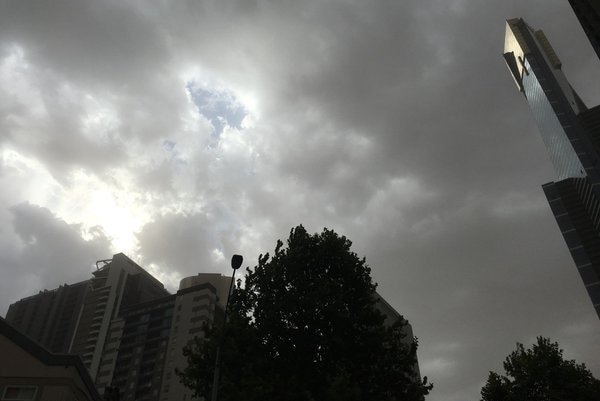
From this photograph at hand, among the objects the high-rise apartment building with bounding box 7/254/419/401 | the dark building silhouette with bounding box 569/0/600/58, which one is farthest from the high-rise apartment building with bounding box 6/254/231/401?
the dark building silhouette with bounding box 569/0/600/58

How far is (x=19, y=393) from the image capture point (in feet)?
54.7

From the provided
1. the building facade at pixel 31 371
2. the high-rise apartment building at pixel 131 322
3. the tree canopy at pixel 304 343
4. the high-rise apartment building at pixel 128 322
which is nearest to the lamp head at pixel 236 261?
the tree canopy at pixel 304 343

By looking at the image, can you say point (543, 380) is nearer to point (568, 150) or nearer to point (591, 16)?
point (591, 16)

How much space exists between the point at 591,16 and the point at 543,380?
25777mm

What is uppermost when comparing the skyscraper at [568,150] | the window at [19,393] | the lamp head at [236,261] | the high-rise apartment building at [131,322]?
the skyscraper at [568,150]

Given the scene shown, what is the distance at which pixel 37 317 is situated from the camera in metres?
160

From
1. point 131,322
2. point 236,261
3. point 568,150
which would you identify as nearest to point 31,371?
point 236,261

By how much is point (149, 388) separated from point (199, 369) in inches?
3724

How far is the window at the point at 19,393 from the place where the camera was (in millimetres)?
16391

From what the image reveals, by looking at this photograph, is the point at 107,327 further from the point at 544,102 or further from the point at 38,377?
the point at 544,102

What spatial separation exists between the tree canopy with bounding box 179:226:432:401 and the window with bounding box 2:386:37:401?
5.73 metres

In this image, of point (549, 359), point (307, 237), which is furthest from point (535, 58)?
point (307, 237)

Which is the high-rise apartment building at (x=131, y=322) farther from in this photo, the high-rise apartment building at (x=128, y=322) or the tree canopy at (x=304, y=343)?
the tree canopy at (x=304, y=343)

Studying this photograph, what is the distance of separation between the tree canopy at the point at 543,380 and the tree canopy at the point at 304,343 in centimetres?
1857
